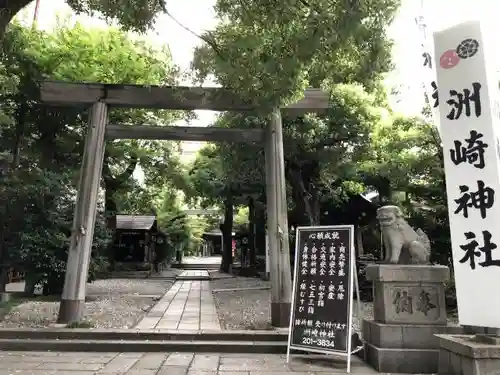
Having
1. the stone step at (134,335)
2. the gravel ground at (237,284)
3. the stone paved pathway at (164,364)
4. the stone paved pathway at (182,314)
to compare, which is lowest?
the stone paved pathway at (164,364)

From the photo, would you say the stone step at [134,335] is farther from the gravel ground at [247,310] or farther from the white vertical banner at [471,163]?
the white vertical banner at [471,163]

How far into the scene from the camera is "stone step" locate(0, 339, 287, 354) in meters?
6.75

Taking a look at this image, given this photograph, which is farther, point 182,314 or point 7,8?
point 182,314

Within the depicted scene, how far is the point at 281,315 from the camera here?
7859mm

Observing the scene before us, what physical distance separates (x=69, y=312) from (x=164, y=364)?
253 cm

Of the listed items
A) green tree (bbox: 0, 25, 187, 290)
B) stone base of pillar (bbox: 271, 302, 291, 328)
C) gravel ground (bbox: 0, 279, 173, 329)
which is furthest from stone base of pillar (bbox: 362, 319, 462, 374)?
green tree (bbox: 0, 25, 187, 290)

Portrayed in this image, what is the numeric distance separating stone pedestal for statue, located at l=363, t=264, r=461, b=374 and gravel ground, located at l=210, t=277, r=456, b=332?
73 centimetres

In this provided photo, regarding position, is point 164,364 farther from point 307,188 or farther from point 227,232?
point 227,232

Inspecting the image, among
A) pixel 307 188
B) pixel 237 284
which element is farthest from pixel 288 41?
pixel 237 284

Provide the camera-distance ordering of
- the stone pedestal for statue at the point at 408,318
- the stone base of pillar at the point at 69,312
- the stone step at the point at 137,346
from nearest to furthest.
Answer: the stone pedestal for statue at the point at 408,318 < the stone step at the point at 137,346 < the stone base of pillar at the point at 69,312

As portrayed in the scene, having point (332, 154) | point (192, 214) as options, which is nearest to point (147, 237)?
point (192, 214)

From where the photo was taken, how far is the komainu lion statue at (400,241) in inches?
239

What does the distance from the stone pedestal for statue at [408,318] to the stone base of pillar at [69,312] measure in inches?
198

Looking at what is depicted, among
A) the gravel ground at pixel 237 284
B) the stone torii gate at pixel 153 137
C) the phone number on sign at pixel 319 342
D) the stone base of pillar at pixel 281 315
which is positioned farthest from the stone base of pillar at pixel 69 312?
the gravel ground at pixel 237 284
